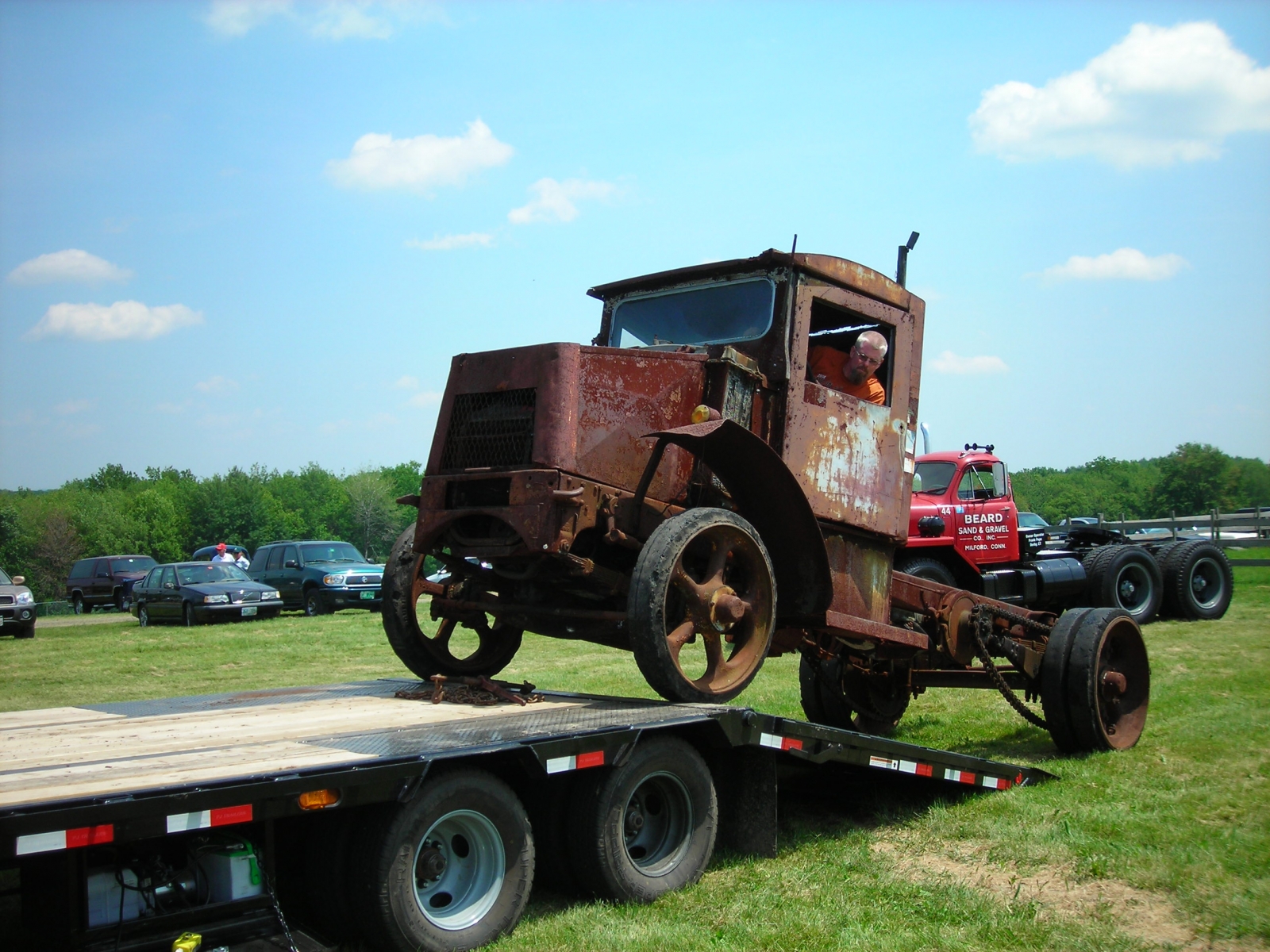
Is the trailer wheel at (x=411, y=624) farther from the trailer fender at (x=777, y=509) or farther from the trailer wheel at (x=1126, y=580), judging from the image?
the trailer wheel at (x=1126, y=580)

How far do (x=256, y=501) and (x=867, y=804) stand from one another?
96172mm

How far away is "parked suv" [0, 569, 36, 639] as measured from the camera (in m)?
19.7

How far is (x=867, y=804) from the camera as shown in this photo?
629 cm

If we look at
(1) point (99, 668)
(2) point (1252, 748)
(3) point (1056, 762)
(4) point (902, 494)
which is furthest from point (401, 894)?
(1) point (99, 668)

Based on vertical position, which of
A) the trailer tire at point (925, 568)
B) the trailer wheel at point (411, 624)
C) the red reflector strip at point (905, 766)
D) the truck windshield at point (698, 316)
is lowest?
the red reflector strip at point (905, 766)

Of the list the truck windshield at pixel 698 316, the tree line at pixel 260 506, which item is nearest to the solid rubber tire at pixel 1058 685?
the truck windshield at pixel 698 316

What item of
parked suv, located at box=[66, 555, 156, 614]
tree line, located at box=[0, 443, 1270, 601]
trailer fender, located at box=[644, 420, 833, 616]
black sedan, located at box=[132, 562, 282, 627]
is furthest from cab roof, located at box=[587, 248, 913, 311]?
tree line, located at box=[0, 443, 1270, 601]

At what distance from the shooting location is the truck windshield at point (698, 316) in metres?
6.32

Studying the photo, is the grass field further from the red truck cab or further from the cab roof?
the red truck cab

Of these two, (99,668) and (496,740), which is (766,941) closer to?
(496,740)

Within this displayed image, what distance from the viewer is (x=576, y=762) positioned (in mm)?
4273

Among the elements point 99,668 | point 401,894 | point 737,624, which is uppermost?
point 737,624

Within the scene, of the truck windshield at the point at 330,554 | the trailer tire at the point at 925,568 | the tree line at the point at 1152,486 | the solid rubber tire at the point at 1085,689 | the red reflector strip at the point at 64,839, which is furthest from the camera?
the tree line at the point at 1152,486

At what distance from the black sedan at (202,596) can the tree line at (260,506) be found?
47952 mm
